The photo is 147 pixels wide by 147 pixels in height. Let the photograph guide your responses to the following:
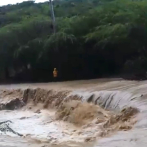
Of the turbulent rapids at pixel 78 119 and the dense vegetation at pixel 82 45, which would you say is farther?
the dense vegetation at pixel 82 45

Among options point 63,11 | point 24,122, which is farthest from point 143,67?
point 63,11

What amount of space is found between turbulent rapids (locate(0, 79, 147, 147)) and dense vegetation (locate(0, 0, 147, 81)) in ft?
20.4

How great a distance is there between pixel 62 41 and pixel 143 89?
11757 millimetres

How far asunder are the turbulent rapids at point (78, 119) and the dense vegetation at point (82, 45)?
6.22 m

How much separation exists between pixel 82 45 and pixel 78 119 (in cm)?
1313

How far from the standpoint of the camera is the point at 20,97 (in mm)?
23141

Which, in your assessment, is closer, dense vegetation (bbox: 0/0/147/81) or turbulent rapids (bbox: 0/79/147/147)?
turbulent rapids (bbox: 0/79/147/147)

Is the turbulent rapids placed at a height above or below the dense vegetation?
below

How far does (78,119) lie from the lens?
15.0 meters

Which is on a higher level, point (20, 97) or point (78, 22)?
point (78, 22)

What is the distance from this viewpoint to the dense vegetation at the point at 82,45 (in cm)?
2558

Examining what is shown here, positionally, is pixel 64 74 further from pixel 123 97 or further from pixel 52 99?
pixel 123 97

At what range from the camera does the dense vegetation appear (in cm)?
2558

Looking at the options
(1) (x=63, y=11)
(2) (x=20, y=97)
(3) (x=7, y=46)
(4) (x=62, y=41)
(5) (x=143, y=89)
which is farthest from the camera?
(1) (x=63, y=11)
